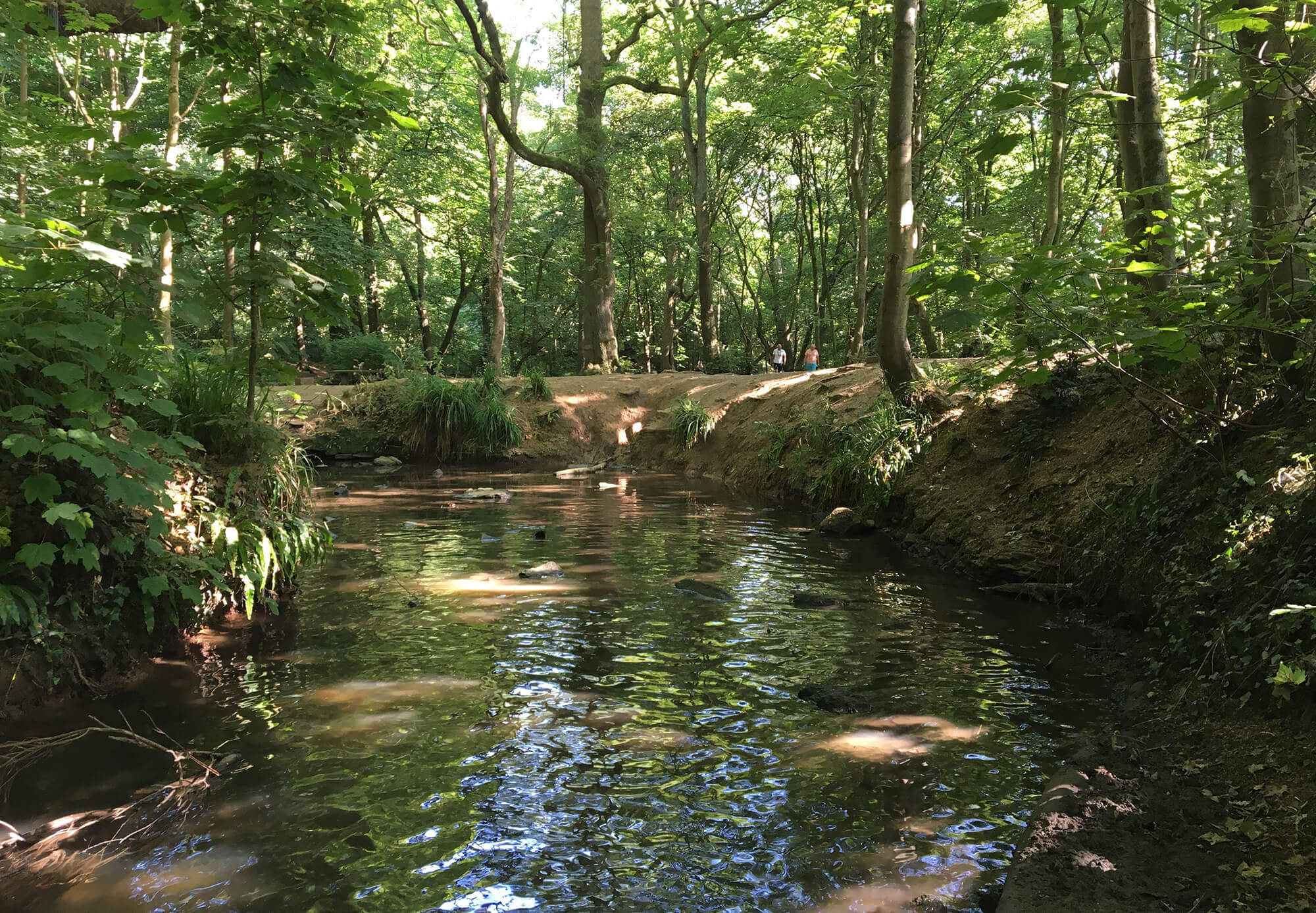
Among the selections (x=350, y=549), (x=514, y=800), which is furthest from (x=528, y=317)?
(x=514, y=800)

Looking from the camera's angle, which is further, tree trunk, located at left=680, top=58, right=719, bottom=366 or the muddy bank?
tree trunk, located at left=680, top=58, right=719, bottom=366

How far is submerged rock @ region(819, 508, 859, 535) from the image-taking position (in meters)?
9.13

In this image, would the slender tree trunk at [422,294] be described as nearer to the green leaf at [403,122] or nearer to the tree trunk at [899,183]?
the tree trunk at [899,183]

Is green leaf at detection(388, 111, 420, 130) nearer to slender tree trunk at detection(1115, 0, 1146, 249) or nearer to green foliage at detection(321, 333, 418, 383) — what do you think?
slender tree trunk at detection(1115, 0, 1146, 249)

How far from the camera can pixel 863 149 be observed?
627 inches

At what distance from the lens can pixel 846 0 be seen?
13039mm

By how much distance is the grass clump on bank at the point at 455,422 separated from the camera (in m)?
16.3

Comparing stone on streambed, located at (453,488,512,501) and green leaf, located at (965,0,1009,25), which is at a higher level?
green leaf, located at (965,0,1009,25)

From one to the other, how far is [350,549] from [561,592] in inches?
114

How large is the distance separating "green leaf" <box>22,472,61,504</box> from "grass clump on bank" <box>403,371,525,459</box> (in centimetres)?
1284

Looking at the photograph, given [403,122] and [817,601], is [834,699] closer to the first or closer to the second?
[817,601]

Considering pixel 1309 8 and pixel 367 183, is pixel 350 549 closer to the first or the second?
pixel 367 183

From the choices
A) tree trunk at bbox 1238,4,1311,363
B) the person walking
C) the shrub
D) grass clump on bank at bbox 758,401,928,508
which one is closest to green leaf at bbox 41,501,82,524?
tree trunk at bbox 1238,4,1311,363

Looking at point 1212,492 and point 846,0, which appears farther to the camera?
point 846,0
